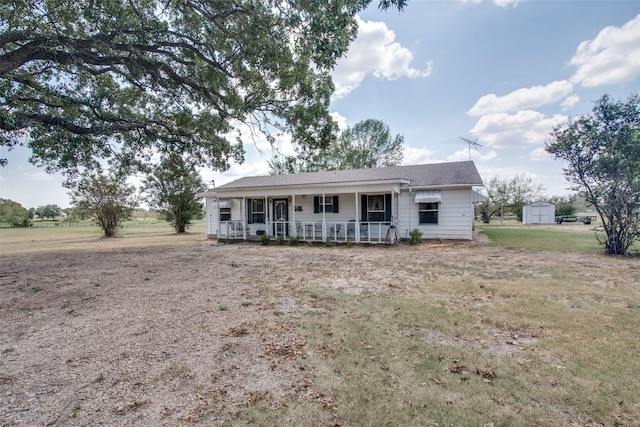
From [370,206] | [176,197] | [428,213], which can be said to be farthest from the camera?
[176,197]

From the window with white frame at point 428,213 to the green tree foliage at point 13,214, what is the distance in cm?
→ 5584

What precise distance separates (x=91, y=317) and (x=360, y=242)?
400 inches

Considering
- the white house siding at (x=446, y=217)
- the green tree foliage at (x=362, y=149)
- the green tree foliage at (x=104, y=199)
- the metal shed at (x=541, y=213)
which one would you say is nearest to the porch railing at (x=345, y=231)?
the white house siding at (x=446, y=217)

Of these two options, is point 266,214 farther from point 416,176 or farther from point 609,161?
point 609,161

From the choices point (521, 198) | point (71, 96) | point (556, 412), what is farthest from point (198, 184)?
point (521, 198)

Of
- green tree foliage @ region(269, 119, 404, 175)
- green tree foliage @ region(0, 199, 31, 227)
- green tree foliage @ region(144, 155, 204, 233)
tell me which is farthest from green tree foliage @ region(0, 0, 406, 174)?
green tree foliage @ region(0, 199, 31, 227)

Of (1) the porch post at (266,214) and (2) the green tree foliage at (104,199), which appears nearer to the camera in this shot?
(1) the porch post at (266,214)

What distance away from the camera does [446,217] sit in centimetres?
1320

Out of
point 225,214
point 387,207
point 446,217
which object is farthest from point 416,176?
point 225,214

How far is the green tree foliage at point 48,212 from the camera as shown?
72375 mm

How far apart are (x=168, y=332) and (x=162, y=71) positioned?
30.2 feet

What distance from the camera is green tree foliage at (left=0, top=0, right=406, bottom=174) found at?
7.40 m

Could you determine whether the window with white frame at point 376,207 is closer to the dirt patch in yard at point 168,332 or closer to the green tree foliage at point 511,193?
the dirt patch in yard at point 168,332

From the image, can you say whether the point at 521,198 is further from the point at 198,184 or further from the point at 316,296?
the point at 316,296
